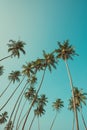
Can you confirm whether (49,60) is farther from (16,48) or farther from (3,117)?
(3,117)

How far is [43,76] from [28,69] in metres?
9.96

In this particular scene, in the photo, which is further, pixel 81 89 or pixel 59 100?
pixel 59 100

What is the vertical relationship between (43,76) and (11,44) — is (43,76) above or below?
below

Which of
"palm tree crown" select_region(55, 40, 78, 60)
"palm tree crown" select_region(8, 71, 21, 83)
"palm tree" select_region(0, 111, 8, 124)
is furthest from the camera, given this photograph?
"palm tree" select_region(0, 111, 8, 124)

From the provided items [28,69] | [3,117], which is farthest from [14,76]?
[3,117]

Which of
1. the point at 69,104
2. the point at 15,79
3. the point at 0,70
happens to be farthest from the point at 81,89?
the point at 0,70

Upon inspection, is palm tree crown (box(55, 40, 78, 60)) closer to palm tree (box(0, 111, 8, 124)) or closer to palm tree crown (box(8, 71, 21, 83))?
palm tree crown (box(8, 71, 21, 83))

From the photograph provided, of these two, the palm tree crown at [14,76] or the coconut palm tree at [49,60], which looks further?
the palm tree crown at [14,76]

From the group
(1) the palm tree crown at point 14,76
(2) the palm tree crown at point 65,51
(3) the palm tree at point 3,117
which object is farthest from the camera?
(3) the palm tree at point 3,117

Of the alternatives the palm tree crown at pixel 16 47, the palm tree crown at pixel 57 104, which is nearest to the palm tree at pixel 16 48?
the palm tree crown at pixel 16 47

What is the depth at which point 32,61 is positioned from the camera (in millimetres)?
57969

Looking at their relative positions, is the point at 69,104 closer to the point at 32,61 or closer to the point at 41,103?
the point at 41,103

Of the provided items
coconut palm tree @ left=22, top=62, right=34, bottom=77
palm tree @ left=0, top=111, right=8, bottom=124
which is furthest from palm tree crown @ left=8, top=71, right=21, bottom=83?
palm tree @ left=0, top=111, right=8, bottom=124

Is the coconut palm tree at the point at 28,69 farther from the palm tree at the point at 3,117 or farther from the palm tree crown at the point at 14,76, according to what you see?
the palm tree at the point at 3,117
